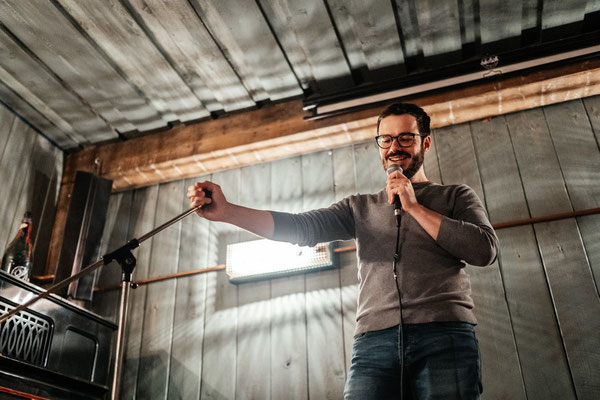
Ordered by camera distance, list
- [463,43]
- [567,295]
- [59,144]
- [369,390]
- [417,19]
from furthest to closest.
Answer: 1. [59,144]
2. [463,43]
3. [417,19]
4. [567,295]
5. [369,390]

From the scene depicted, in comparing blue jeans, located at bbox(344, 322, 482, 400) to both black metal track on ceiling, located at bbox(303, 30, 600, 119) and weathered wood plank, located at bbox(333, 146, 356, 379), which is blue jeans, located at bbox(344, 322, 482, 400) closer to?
weathered wood plank, located at bbox(333, 146, 356, 379)

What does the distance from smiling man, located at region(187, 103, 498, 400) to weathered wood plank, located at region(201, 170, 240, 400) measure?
129cm

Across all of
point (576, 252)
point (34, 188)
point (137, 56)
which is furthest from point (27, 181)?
point (576, 252)

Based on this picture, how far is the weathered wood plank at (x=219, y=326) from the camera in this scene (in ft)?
9.20

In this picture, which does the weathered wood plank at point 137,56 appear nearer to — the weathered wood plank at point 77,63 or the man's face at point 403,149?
the weathered wood plank at point 77,63

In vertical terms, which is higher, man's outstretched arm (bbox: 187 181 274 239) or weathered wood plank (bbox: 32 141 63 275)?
weathered wood plank (bbox: 32 141 63 275)

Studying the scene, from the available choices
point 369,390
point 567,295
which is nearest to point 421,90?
point 567,295

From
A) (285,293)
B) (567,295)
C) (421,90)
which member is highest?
(421,90)

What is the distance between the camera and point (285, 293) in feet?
9.55

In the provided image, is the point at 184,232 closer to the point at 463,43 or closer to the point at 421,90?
the point at 421,90

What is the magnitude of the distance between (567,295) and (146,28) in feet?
8.00

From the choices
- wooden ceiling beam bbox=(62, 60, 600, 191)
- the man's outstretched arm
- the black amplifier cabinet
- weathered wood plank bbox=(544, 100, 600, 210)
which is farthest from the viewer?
wooden ceiling beam bbox=(62, 60, 600, 191)

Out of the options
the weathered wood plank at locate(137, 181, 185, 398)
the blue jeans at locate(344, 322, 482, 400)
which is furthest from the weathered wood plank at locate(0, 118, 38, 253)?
the blue jeans at locate(344, 322, 482, 400)

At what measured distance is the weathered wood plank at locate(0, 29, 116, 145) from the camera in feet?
9.62
